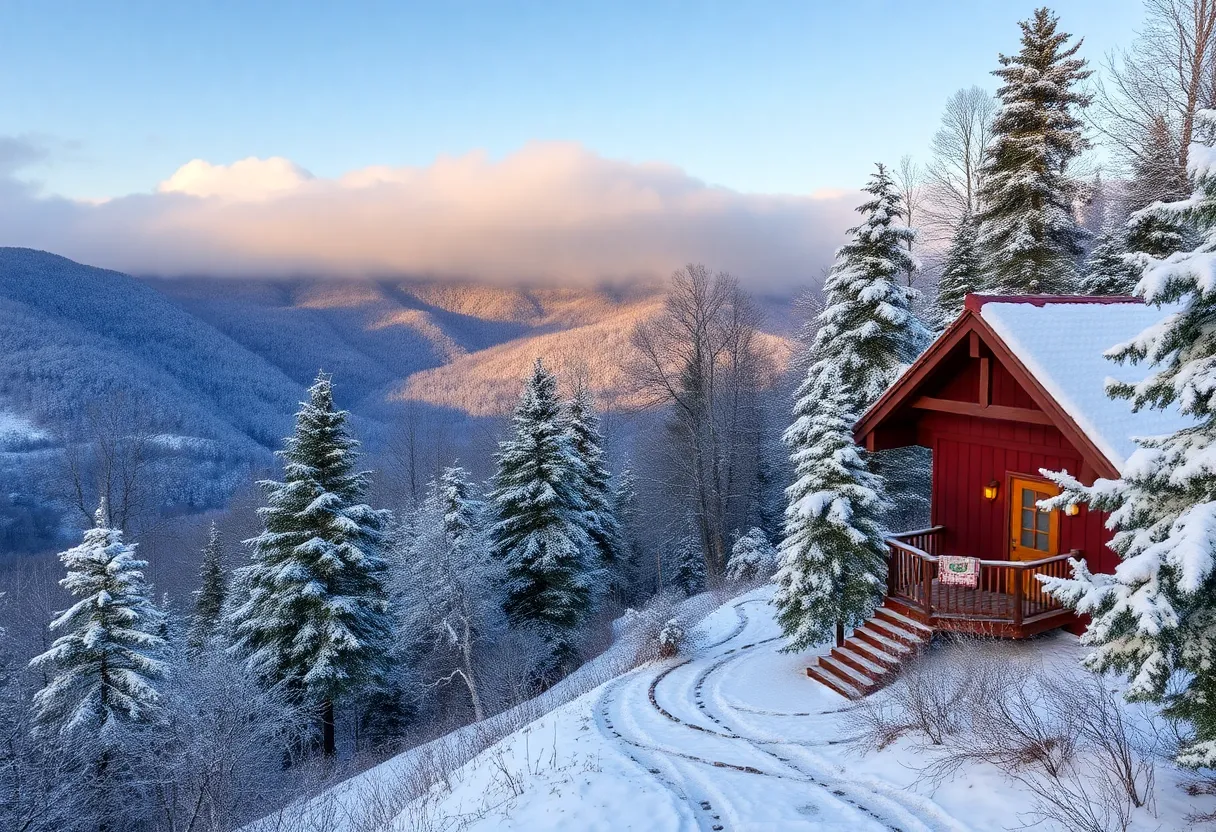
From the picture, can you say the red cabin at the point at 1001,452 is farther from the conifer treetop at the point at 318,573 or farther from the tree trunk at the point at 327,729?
the tree trunk at the point at 327,729

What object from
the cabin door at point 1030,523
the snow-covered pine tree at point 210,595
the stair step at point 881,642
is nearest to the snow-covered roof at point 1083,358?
the cabin door at point 1030,523

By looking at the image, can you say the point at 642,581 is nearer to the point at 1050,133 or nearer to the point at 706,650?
the point at 706,650

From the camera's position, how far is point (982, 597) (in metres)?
13.0

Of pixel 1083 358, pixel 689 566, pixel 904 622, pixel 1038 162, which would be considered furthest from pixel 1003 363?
pixel 689 566

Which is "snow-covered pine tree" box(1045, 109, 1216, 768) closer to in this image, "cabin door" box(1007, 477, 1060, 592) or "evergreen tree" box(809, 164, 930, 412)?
"cabin door" box(1007, 477, 1060, 592)

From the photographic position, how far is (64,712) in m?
16.8

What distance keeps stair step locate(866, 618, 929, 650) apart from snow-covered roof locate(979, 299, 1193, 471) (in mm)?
4309

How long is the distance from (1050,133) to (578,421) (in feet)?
70.3

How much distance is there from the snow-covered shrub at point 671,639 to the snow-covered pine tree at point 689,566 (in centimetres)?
2133

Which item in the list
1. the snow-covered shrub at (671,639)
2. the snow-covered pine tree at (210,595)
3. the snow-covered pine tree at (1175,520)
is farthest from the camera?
the snow-covered pine tree at (210,595)

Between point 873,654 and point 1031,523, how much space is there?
3873 mm

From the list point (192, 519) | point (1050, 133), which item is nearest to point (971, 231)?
point (1050, 133)

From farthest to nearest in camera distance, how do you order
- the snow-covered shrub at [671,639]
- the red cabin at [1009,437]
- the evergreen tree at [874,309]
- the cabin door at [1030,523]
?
1. the evergreen tree at [874,309]
2. the snow-covered shrub at [671,639]
3. the cabin door at [1030,523]
4. the red cabin at [1009,437]

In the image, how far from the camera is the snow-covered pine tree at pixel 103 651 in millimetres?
16500
